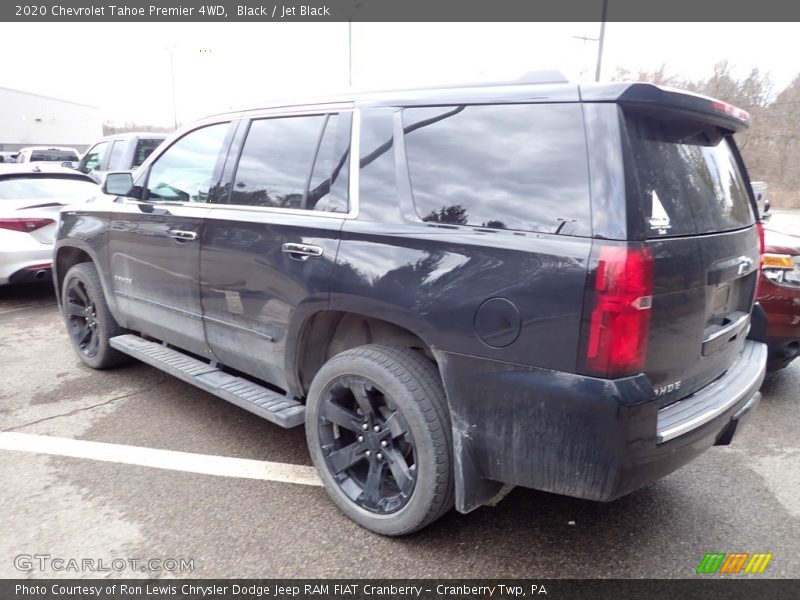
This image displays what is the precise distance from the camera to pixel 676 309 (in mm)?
2164

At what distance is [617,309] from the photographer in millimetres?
1998

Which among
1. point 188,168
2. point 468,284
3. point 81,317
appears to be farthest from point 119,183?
point 468,284

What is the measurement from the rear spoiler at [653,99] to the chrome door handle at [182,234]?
7.89 feet

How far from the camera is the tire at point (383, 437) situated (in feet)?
8.11

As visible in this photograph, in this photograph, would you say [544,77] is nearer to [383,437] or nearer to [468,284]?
[468,284]

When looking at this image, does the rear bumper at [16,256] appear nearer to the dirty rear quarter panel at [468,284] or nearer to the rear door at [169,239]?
the rear door at [169,239]

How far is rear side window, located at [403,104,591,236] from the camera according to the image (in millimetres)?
2131

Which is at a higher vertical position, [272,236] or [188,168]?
[188,168]

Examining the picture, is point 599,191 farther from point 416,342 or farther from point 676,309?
point 416,342

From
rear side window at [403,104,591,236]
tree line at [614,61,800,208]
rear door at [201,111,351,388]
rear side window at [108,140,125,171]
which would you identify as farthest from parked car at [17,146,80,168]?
tree line at [614,61,800,208]

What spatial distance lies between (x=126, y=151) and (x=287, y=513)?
10231 millimetres

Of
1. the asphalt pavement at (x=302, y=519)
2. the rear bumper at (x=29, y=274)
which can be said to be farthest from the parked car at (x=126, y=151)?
the asphalt pavement at (x=302, y=519)

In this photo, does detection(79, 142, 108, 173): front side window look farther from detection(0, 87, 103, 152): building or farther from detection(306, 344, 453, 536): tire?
detection(0, 87, 103, 152): building

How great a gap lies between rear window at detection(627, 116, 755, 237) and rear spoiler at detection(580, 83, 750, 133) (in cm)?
5
